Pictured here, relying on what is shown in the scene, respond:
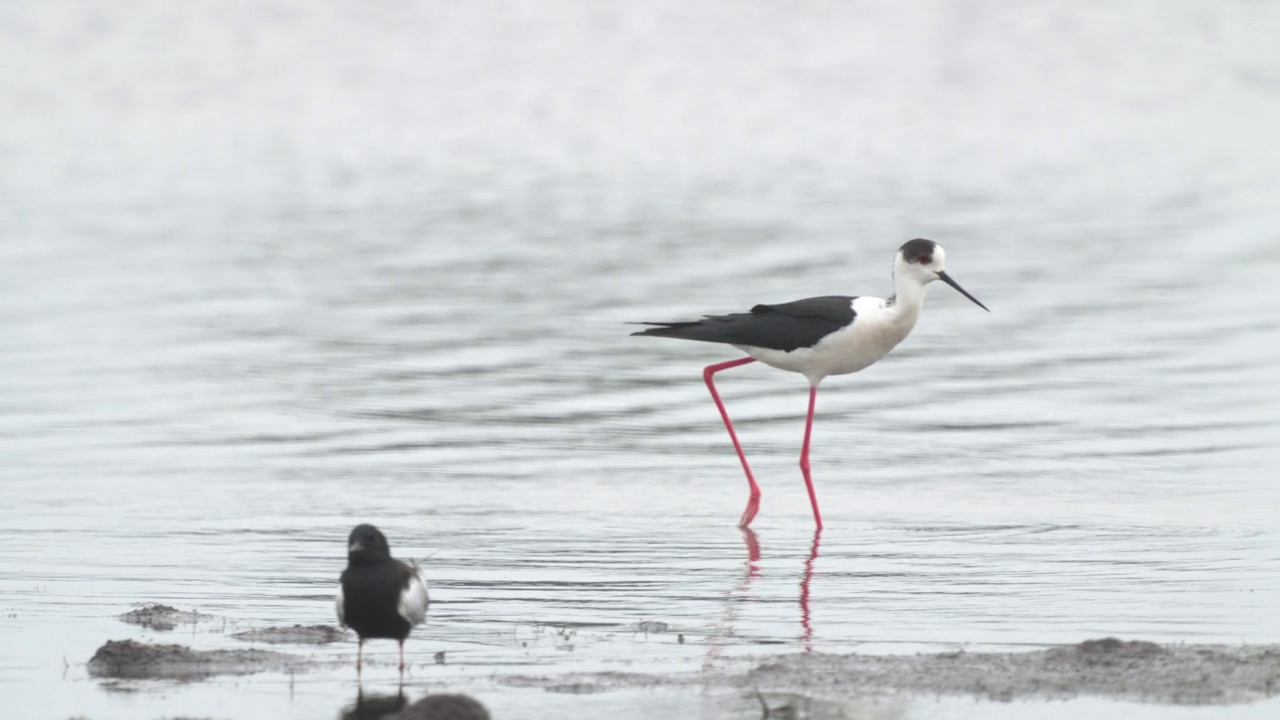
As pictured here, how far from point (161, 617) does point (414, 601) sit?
4.54ft

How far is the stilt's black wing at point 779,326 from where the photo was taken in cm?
1193

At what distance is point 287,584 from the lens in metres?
9.26

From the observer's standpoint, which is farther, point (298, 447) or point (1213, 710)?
point (298, 447)

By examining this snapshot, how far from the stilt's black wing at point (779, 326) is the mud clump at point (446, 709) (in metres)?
5.55

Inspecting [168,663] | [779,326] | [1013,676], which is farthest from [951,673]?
[779,326]

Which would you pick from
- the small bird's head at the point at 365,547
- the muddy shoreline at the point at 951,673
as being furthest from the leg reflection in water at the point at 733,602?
the small bird's head at the point at 365,547

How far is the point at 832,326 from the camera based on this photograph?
39.1 feet

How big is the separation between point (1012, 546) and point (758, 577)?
51.4 inches

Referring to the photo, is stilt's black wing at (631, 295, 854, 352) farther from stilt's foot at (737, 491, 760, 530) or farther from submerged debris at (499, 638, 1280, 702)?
submerged debris at (499, 638, 1280, 702)

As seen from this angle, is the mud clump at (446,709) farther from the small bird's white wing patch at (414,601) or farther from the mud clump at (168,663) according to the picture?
the mud clump at (168,663)

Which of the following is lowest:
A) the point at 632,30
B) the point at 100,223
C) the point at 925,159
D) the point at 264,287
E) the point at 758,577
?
the point at 758,577

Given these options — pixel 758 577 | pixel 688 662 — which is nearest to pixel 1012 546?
pixel 758 577

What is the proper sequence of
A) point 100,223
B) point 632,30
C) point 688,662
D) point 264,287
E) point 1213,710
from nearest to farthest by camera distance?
point 1213,710 → point 688,662 → point 264,287 → point 100,223 → point 632,30

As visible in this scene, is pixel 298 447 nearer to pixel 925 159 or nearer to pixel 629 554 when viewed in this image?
pixel 629 554
